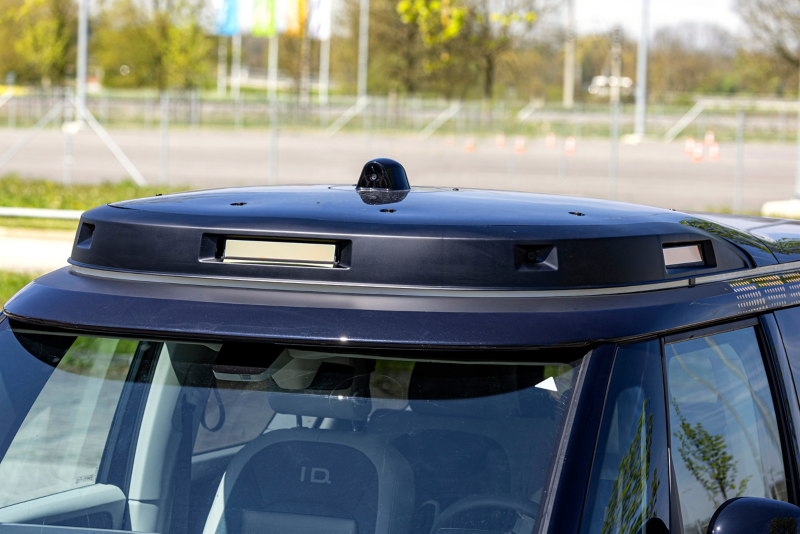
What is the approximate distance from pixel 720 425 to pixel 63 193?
15263 mm

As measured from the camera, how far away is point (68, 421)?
227 cm

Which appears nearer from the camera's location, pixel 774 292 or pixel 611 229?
pixel 611 229

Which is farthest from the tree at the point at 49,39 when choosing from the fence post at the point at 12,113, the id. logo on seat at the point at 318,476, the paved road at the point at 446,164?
the id. logo on seat at the point at 318,476

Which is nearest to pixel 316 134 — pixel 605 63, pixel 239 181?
pixel 239 181

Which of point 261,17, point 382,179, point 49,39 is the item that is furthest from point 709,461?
point 49,39

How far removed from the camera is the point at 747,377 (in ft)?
6.57

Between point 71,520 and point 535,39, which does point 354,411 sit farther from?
point 535,39

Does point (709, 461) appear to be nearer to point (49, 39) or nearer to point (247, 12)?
point (247, 12)

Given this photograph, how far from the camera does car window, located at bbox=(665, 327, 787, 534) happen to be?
67.8 inches

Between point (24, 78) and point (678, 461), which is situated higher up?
point (24, 78)

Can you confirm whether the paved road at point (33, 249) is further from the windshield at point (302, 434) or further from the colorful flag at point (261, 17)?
the colorful flag at point (261, 17)

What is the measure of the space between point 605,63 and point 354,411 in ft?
270

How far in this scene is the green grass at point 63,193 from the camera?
13.6 meters

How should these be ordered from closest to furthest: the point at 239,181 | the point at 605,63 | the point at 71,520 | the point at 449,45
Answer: the point at 71,520 < the point at 239,181 < the point at 449,45 < the point at 605,63
